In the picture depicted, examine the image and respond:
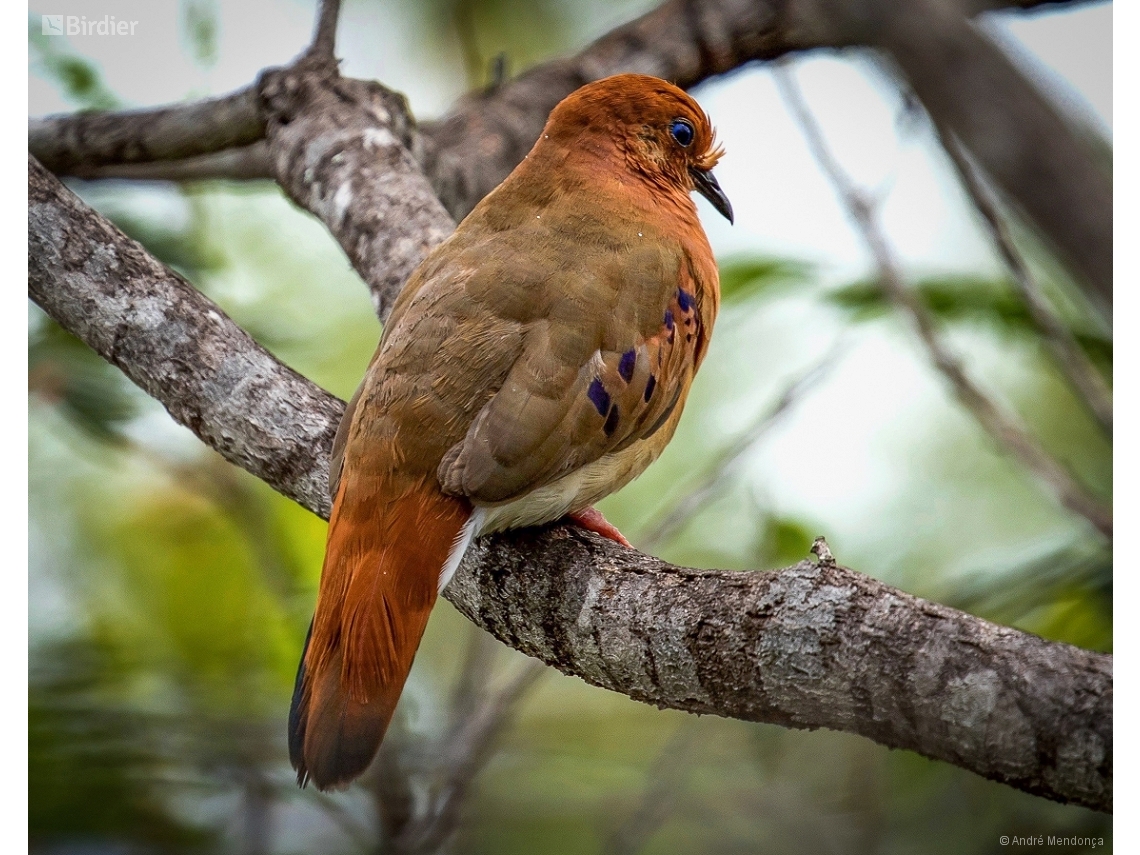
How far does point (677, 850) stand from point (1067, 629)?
1271 mm

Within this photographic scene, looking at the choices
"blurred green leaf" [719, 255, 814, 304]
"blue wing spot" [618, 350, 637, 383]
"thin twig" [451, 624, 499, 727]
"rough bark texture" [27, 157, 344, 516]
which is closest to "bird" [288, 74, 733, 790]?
"blue wing spot" [618, 350, 637, 383]

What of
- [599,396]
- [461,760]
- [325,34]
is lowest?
[461,760]

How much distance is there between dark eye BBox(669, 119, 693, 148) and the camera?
2639mm

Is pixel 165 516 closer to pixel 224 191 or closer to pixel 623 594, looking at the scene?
pixel 224 191

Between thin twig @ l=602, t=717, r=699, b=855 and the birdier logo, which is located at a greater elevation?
the birdier logo

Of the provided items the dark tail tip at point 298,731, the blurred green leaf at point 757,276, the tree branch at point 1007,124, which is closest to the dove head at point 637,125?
the blurred green leaf at point 757,276

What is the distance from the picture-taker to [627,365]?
210cm

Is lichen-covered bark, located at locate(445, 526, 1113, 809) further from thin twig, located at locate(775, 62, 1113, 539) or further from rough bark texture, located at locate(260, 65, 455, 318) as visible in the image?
rough bark texture, located at locate(260, 65, 455, 318)

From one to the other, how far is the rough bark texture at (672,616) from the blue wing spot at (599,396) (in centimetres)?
23

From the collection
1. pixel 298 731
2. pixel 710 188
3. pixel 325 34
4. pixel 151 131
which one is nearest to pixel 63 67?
pixel 151 131

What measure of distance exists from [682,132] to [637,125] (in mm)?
117

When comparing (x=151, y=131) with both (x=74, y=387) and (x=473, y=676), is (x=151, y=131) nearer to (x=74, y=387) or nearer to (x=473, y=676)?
(x=74, y=387)

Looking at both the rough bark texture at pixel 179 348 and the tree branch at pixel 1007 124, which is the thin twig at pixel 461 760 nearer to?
the rough bark texture at pixel 179 348

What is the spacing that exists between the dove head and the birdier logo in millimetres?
1205
